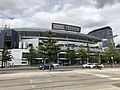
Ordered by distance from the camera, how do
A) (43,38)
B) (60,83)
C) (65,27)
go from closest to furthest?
1. (60,83)
2. (43,38)
3. (65,27)

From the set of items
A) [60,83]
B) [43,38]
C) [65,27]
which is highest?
[65,27]

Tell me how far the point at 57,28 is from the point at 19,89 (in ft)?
379

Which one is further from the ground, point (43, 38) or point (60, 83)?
point (43, 38)

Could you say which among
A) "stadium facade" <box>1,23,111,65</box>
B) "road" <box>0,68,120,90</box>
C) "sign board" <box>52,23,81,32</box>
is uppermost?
"sign board" <box>52,23,81,32</box>

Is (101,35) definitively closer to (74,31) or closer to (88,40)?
(88,40)

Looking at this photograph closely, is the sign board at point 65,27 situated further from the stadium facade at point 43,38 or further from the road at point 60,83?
the road at point 60,83

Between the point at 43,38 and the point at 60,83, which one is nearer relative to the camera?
the point at 60,83

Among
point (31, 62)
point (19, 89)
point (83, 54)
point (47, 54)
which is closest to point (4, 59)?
point (31, 62)

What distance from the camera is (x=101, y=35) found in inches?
6914

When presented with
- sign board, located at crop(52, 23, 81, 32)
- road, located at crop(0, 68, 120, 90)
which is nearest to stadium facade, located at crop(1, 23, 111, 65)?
sign board, located at crop(52, 23, 81, 32)

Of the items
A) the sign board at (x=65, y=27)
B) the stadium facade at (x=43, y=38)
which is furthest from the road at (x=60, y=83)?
the sign board at (x=65, y=27)

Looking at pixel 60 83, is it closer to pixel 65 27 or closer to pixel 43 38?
pixel 43 38

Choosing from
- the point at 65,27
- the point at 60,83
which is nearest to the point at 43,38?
the point at 65,27

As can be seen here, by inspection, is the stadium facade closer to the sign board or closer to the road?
the sign board
